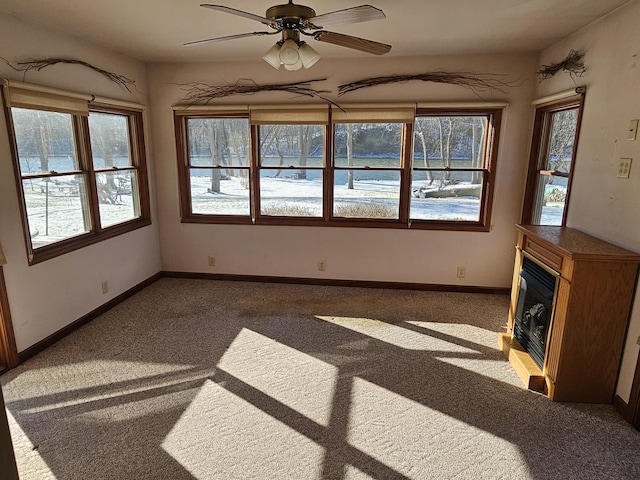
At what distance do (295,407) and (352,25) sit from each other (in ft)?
8.78

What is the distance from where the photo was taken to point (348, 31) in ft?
9.91

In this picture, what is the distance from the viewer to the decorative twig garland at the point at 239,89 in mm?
4039

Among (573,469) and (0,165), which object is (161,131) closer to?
(0,165)

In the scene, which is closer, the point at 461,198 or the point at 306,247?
the point at 461,198

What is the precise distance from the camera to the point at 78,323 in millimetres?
3381

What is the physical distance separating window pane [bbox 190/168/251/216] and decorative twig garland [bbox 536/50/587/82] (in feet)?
9.99

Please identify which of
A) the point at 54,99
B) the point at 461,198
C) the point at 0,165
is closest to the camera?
the point at 0,165

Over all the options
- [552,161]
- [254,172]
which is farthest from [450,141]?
[254,172]

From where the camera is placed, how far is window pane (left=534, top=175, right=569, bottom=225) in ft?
10.7

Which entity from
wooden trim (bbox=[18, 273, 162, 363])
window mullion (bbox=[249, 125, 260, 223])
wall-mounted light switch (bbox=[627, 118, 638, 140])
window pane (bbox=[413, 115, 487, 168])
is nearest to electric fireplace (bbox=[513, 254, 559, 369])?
wall-mounted light switch (bbox=[627, 118, 638, 140])

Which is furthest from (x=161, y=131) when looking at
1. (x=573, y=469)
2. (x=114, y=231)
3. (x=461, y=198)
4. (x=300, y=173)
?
(x=573, y=469)

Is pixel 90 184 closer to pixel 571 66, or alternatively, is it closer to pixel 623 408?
pixel 571 66

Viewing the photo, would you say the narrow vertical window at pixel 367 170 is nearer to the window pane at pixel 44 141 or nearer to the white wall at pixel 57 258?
the white wall at pixel 57 258

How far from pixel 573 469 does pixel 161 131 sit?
14.7ft
